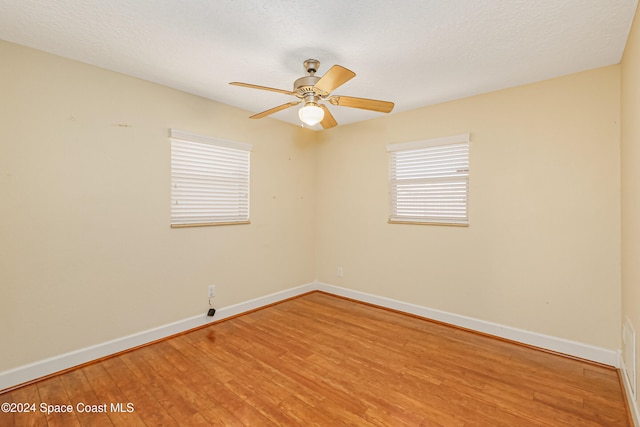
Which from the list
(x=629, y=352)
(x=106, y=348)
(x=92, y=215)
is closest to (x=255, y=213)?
(x=92, y=215)

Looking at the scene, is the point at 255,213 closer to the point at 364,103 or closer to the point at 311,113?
the point at 311,113

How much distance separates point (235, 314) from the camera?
3.29 meters

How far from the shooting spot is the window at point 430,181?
2998 millimetres

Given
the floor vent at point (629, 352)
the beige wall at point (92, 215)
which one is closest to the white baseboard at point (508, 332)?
the floor vent at point (629, 352)

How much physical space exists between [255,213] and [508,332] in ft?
9.74

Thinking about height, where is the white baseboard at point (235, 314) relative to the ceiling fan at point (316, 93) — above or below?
below

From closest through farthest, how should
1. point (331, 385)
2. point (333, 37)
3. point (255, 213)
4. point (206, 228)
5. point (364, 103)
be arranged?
point (333, 37), point (331, 385), point (364, 103), point (206, 228), point (255, 213)

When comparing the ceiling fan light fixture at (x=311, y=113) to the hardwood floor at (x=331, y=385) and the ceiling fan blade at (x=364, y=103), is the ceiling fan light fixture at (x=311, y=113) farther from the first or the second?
the hardwood floor at (x=331, y=385)

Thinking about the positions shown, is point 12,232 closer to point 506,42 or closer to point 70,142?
point 70,142

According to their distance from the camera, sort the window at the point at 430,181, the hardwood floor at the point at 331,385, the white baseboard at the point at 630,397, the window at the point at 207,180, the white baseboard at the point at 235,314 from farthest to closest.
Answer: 1. the window at the point at 430,181
2. the window at the point at 207,180
3. the white baseboard at the point at 235,314
4. the hardwood floor at the point at 331,385
5. the white baseboard at the point at 630,397

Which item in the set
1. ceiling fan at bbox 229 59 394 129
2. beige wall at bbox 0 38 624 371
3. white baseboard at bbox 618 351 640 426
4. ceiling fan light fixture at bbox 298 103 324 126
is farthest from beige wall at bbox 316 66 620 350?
ceiling fan light fixture at bbox 298 103 324 126

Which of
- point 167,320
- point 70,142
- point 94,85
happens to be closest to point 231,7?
point 94,85

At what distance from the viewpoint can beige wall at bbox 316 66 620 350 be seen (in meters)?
2.28

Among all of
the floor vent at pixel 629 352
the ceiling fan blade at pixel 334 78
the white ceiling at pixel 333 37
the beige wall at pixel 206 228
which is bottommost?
the floor vent at pixel 629 352
